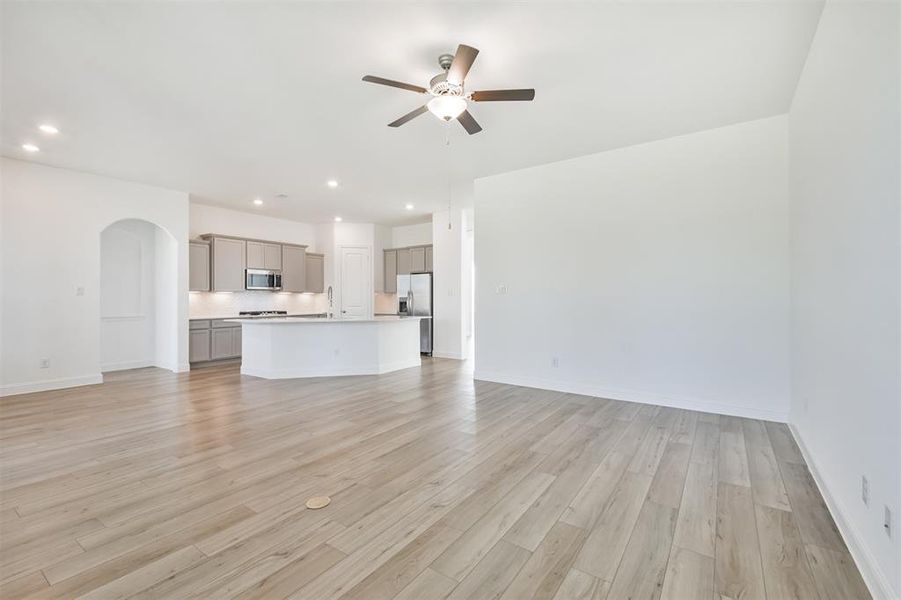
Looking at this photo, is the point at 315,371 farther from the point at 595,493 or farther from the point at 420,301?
the point at 595,493

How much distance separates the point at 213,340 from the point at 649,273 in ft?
23.5

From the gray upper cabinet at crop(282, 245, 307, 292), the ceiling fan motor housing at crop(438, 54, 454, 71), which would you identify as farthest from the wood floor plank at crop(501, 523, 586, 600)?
the gray upper cabinet at crop(282, 245, 307, 292)

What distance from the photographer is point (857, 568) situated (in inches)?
66.2

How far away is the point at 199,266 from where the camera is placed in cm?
695

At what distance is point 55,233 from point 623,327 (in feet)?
23.8

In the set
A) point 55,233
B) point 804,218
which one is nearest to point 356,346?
point 55,233

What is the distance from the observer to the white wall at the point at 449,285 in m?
7.59

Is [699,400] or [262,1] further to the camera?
[699,400]

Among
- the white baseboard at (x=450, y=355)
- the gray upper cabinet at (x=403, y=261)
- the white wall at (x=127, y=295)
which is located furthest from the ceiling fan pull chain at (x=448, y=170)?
the white wall at (x=127, y=295)

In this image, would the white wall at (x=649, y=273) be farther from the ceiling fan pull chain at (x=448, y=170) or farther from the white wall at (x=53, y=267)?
the white wall at (x=53, y=267)

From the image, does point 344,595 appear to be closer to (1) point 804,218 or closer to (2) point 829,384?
(2) point 829,384

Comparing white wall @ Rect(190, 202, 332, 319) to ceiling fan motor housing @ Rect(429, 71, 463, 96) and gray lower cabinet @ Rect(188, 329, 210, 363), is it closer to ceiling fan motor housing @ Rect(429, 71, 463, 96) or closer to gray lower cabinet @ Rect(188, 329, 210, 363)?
gray lower cabinet @ Rect(188, 329, 210, 363)

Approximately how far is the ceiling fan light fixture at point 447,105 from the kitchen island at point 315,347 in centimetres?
374

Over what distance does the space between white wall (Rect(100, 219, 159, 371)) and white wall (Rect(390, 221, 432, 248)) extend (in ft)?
15.3
